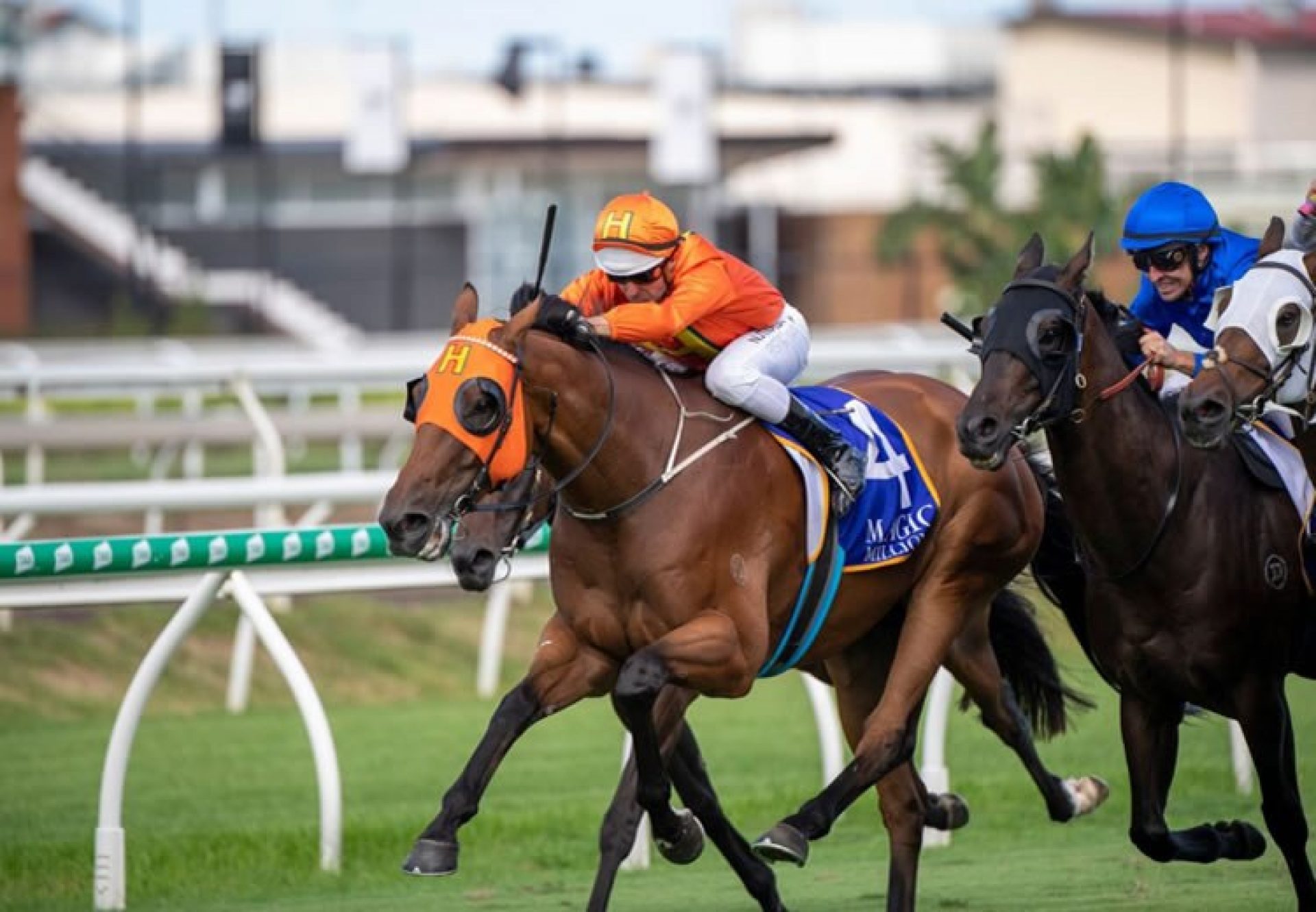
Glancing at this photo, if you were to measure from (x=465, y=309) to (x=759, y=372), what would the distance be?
2.87 feet

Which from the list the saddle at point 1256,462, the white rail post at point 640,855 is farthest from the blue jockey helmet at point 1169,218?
the white rail post at point 640,855

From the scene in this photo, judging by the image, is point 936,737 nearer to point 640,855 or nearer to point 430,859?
point 640,855

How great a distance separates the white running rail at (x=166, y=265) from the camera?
30.2 metres

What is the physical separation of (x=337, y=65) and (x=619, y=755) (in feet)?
118

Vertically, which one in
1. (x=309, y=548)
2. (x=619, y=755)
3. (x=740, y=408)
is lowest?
(x=619, y=755)

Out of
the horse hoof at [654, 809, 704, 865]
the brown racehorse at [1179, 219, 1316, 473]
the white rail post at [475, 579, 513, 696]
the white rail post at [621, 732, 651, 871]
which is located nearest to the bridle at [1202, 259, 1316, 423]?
the brown racehorse at [1179, 219, 1316, 473]

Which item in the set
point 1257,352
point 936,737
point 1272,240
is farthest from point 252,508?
point 1257,352

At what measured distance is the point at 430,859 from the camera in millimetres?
5547

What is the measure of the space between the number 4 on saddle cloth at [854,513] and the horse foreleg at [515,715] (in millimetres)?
551

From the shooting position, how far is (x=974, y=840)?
791cm

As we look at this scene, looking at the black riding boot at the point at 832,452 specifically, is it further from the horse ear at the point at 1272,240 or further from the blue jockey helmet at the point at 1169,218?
the horse ear at the point at 1272,240

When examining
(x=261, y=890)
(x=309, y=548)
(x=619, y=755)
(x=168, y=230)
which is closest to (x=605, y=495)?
(x=309, y=548)

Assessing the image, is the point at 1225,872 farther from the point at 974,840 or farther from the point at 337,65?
the point at 337,65

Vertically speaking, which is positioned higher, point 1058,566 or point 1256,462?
point 1256,462
